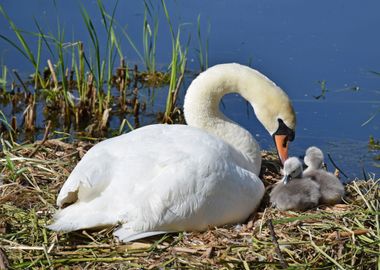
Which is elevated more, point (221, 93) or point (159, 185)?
point (221, 93)

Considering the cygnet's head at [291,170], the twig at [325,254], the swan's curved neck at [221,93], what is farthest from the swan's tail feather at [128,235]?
the swan's curved neck at [221,93]

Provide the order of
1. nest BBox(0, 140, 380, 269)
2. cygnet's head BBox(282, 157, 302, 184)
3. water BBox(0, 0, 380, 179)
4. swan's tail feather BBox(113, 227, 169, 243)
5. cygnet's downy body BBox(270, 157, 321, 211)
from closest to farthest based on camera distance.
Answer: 1. nest BBox(0, 140, 380, 269)
2. swan's tail feather BBox(113, 227, 169, 243)
3. cygnet's downy body BBox(270, 157, 321, 211)
4. cygnet's head BBox(282, 157, 302, 184)
5. water BBox(0, 0, 380, 179)

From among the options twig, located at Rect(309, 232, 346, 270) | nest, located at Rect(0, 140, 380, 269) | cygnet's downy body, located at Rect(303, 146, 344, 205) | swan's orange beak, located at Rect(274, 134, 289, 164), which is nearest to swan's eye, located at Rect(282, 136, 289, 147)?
swan's orange beak, located at Rect(274, 134, 289, 164)

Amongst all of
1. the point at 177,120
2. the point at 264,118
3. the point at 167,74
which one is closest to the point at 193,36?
the point at 167,74

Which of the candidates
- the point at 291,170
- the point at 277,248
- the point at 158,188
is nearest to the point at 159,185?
the point at 158,188

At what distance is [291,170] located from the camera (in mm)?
5242

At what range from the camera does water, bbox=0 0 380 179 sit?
25.2 feet

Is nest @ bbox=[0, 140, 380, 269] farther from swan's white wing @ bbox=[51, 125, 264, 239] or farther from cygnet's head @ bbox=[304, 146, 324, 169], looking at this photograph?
cygnet's head @ bbox=[304, 146, 324, 169]

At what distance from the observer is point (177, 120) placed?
7918 mm

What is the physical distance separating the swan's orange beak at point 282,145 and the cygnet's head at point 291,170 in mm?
345

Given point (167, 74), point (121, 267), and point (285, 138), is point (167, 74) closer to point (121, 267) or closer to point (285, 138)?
point (285, 138)

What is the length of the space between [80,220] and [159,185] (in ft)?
1.50

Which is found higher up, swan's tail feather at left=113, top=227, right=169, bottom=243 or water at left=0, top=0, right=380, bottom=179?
swan's tail feather at left=113, top=227, right=169, bottom=243

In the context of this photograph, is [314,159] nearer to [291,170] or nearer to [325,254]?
[291,170]
